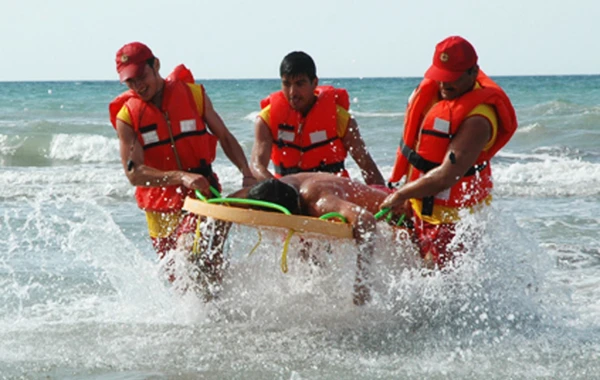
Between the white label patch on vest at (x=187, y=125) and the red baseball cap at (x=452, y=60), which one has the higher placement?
the red baseball cap at (x=452, y=60)

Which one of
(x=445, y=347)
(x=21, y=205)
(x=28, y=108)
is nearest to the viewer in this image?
(x=445, y=347)

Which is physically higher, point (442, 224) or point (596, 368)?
point (442, 224)

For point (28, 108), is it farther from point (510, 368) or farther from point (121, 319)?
point (510, 368)

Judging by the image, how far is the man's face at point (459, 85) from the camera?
5.03m

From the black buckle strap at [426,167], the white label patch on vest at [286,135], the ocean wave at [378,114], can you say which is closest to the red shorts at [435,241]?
the black buckle strap at [426,167]

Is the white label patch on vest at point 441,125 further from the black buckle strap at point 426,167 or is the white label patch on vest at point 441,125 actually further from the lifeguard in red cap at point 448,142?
the black buckle strap at point 426,167

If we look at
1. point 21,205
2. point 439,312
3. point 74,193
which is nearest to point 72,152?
point 74,193

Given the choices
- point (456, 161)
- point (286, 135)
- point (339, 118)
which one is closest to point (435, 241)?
point (456, 161)

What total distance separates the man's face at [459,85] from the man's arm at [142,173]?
1555 mm

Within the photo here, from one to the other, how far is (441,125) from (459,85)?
26cm

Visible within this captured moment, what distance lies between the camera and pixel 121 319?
5949 mm

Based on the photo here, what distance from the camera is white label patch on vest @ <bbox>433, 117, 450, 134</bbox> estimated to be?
5012 millimetres

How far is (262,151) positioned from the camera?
19.8 feet

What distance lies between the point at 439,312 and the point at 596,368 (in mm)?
1056
